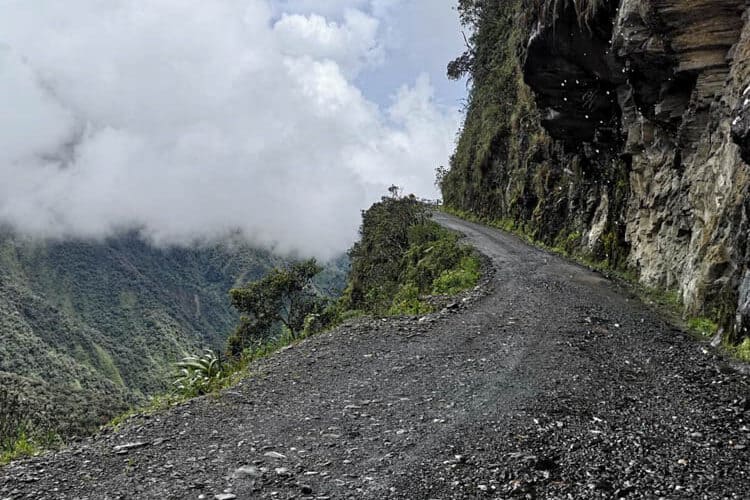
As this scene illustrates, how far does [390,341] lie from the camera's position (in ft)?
39.8

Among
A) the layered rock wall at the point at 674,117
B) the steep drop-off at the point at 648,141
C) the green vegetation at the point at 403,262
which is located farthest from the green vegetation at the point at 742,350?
the green vegetation at the point at 403,262

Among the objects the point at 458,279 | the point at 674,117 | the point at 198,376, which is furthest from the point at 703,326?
the point at 198,376

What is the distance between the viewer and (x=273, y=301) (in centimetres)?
3284

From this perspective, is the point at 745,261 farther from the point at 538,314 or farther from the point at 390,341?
the point at 390,341

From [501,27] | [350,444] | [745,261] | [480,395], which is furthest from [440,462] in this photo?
[501,27]

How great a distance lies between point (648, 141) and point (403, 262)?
51.6ft

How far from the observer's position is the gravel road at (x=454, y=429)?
5461mm

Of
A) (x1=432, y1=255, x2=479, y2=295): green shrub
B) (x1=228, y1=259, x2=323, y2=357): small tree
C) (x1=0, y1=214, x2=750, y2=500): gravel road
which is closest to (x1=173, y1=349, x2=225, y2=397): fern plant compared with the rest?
(x1=0, y1=214, x2=750, y2=500): gravel road

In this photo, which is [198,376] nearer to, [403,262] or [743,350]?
[743,350]

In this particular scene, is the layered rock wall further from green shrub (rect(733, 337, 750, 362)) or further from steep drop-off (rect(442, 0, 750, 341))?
green shrub (rect(733, 337, 750, 362))

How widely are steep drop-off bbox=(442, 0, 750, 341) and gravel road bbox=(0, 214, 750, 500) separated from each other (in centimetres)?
228

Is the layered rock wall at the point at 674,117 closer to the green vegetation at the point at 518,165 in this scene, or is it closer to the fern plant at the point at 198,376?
the green vegetation at the point at 518,165

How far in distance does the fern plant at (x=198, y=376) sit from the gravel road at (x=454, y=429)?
1016 mm

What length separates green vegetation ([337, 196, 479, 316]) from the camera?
62.3ft
